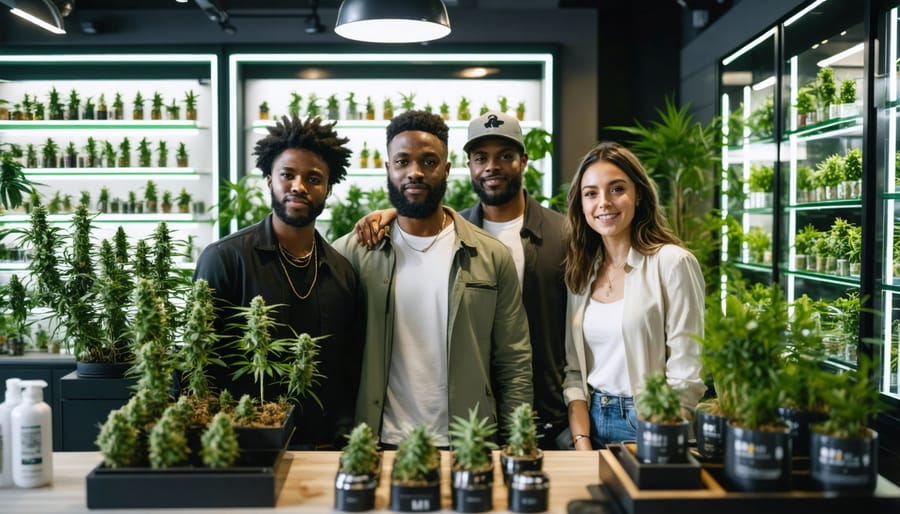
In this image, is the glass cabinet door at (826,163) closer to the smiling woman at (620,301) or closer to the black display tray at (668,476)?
the smiling woman at (620,301)

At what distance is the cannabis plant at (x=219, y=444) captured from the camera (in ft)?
4.99

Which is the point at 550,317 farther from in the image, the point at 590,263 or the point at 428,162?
the point at 428,162

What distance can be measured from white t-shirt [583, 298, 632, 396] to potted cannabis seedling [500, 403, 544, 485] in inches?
29.9

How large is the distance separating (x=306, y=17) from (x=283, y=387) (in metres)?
3.37

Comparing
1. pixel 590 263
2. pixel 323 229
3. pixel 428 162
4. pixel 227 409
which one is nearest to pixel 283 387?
pixel 227 409

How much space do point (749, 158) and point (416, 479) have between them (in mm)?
3829

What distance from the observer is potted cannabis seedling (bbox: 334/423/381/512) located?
1.50 m

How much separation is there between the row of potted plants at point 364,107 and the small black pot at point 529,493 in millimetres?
4035

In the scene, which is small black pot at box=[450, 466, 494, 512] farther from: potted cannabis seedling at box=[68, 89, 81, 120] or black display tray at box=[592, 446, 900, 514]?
potted cannabis seedling at box=[68, 89, 81, 120]

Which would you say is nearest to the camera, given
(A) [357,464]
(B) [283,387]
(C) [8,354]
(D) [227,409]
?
(A) [357,464]

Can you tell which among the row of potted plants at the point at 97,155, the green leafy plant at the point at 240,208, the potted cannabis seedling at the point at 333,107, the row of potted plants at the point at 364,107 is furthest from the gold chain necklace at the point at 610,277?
the row of potted plants at the point at 97,155

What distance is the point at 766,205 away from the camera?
433 centimetres

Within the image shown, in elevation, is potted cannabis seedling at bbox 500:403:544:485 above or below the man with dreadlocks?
below

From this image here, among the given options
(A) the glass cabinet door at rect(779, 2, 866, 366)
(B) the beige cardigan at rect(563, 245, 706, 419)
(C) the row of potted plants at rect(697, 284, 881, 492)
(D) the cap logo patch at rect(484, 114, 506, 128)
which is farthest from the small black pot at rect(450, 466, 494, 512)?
(A) the glass cabinet door at rect(779, 2, 866, 366)
